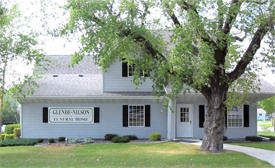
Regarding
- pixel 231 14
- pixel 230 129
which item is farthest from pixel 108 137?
pixel 231 14

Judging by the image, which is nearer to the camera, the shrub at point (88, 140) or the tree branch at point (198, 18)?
the tree branch at point (198, 18)

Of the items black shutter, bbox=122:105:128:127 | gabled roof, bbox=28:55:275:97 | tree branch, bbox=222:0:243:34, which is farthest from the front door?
tree branch, bbox=222:0:243:34

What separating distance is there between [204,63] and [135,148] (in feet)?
20.7

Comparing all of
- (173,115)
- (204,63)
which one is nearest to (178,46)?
(204,63)

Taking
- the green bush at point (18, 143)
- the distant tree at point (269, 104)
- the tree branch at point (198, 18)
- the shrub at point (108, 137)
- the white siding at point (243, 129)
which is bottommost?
the green bush at point (18, 143)

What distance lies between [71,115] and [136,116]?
397 cm

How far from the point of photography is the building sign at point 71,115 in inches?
902

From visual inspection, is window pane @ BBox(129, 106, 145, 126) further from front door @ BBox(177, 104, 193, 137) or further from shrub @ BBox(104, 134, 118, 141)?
front door @ BBox(177, 104, 193, 137)

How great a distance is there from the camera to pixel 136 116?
23.0 m

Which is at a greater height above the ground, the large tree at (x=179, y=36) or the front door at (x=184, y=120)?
the large tree at (x=179, y=36)

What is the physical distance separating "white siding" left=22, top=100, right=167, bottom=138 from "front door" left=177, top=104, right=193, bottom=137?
3.07ft

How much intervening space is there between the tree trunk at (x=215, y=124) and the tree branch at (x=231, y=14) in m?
2.69

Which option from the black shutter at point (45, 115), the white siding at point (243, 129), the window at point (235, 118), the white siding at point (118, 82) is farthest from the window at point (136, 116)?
the window at point (235, 118)

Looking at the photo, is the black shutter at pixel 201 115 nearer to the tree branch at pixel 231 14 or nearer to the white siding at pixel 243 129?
the white siding at pixel 243 129
